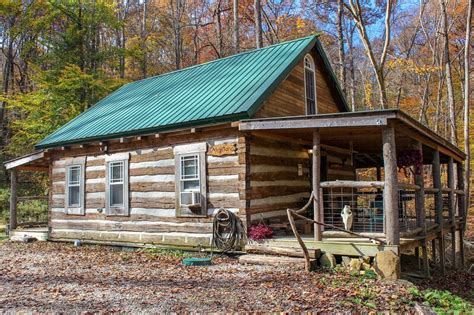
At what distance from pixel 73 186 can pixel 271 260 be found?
9030 mm

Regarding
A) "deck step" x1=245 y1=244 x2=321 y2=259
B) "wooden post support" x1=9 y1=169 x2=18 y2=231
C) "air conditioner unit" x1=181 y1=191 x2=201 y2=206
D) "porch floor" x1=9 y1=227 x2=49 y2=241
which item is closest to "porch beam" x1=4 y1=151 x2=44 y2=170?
"wooden post support" x1=9 y1=169 x2=18 y2=231

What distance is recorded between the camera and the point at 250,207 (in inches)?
416

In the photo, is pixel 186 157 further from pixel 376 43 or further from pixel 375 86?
pixel 375 86

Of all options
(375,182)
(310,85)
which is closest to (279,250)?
(375,182)

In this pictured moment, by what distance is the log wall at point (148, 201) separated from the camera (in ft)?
36.1

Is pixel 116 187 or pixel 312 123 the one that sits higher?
pixel 312 123

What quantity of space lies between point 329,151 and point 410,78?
20.4 metres

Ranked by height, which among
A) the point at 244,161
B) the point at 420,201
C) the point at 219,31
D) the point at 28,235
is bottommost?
Result: the point at 28,235

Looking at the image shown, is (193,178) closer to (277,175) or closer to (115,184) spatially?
(277,175)

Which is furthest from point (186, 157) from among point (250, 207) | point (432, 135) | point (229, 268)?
point (432, 135)

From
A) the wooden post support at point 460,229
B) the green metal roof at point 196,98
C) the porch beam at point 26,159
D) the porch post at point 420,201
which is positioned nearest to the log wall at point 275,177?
the green metal roof at point 196,98

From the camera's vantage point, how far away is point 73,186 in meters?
15.3

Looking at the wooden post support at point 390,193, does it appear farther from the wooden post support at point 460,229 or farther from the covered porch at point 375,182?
the wooden post support at point 460,229

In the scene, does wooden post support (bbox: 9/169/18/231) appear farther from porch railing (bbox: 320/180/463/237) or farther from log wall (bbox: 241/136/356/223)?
porch railing (bbox: 320/180/463/237)
